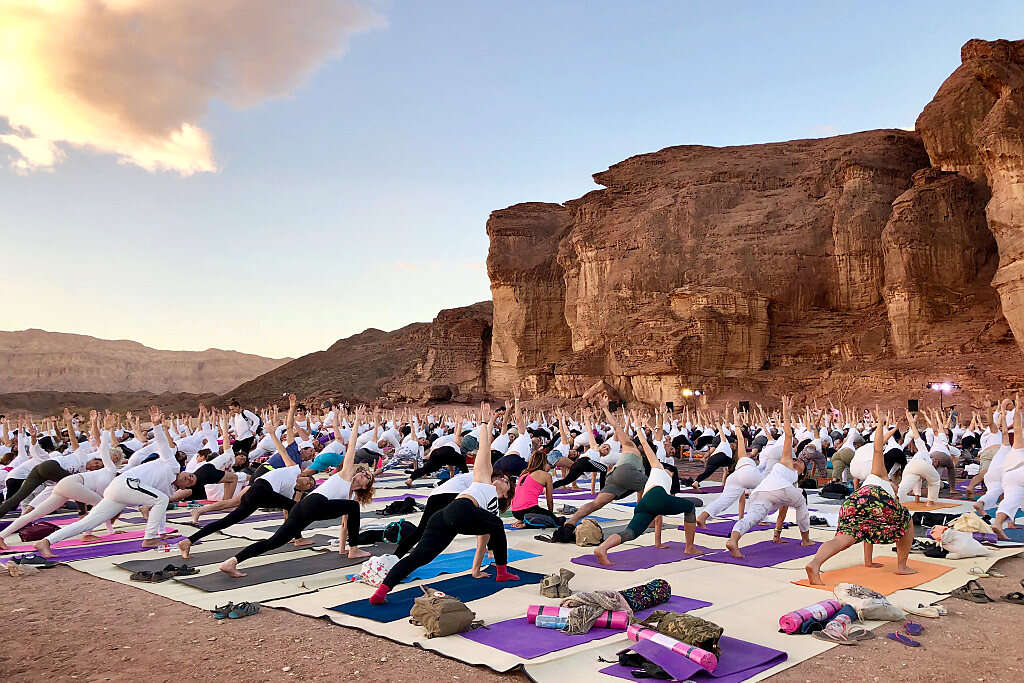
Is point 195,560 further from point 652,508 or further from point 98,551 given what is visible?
point 652,508

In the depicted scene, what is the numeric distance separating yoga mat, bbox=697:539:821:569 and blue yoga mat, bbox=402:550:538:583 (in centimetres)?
224

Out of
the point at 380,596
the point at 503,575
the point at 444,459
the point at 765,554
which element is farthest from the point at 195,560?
the point at 765,554

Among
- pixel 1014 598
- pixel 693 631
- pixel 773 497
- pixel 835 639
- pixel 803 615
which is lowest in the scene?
pixel 1014 598

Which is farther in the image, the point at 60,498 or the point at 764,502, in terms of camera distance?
the point at 60,498

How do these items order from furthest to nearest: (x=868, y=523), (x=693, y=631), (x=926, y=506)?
1. (x=926, y=506)
2. (x=868, y=523)
3. (x=693, y=631)

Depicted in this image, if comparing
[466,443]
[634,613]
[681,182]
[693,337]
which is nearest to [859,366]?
[693,337]

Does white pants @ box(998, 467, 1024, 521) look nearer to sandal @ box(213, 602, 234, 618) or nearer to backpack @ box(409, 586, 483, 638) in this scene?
backpack @ box(409, 586, 483, 638)

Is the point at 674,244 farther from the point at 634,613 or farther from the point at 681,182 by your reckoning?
the point at 634,613

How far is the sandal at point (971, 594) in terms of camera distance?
22.0ft

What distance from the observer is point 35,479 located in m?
10.7

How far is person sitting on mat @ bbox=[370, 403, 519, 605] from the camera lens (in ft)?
21.8

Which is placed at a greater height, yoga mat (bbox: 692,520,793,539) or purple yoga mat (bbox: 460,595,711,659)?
purple yoga mat (bbox: 460,595,711,659)

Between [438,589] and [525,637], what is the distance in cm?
182

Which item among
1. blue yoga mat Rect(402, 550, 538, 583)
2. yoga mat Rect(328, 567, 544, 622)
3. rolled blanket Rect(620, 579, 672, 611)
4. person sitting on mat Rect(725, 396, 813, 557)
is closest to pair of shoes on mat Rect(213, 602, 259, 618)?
yoga mat Rect(328, 567, 544, 622)
